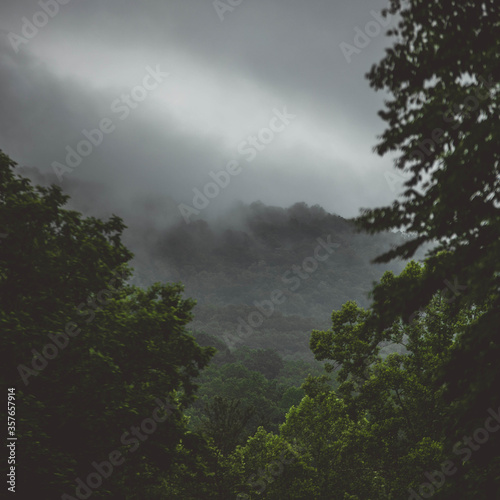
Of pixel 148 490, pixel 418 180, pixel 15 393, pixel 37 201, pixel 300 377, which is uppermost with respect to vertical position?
pixel 300 377

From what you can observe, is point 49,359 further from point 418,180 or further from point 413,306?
point 418,180

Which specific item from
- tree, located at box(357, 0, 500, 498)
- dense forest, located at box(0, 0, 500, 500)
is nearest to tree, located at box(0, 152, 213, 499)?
dense forest, located at box(0, 0, 500, 500)

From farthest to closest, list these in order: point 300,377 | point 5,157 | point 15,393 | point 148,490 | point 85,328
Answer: point 300,377
point 148,490
point 5,157
point 85,328
point 15,393

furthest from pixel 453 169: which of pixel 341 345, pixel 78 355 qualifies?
pixel 341 345

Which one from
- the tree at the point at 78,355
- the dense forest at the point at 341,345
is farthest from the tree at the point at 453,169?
the tree at the point at 78,355

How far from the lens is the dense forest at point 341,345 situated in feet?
20.0

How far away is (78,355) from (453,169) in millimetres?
9736

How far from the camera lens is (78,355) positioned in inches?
408

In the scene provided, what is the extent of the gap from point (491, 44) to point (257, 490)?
2348 centimetres

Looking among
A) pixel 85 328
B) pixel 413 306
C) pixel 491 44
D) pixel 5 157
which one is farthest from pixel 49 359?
pixel 491 44

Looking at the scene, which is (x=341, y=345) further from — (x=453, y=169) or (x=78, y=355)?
(x=453, y=169)

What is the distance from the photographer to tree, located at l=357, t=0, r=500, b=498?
18.4ft

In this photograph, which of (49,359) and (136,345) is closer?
(49,359)

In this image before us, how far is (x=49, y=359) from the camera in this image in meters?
10.1
